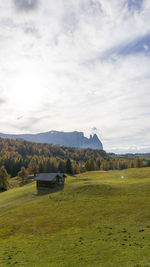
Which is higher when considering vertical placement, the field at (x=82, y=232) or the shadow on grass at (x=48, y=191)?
the field at (x=82, y=232)

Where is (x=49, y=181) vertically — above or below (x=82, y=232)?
below

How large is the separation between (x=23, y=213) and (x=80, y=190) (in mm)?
21574

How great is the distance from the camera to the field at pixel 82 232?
16.8 metres

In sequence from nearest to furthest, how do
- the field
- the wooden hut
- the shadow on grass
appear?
the field
the shadow on grass
the wooden hut

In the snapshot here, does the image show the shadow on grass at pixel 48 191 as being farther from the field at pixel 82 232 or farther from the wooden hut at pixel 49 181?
the field at pixel 82 232

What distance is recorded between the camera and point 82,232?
24.9 meters

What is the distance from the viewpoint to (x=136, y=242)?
19547mm

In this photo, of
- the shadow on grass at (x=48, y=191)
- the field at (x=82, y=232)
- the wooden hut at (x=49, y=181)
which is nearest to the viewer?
the field at (x=82, y=232)

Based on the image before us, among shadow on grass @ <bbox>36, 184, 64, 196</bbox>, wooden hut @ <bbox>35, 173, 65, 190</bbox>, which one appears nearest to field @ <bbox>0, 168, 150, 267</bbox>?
shadow on grass @ <bbox>36, 184, 64, 196</bbox>

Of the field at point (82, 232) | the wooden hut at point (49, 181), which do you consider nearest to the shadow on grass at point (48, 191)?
the wooden hut at point (49, 181)

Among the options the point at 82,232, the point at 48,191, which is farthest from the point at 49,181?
the point at 82,232

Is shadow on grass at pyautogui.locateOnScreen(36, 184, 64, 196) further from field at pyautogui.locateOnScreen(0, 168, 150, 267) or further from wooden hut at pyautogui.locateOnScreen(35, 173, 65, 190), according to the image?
field at pyautogui.locateOnScreen(0, 168, 150, 267)

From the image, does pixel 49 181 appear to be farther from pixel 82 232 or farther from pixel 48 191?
pixel 82 232

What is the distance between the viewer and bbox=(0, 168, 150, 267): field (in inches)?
660
